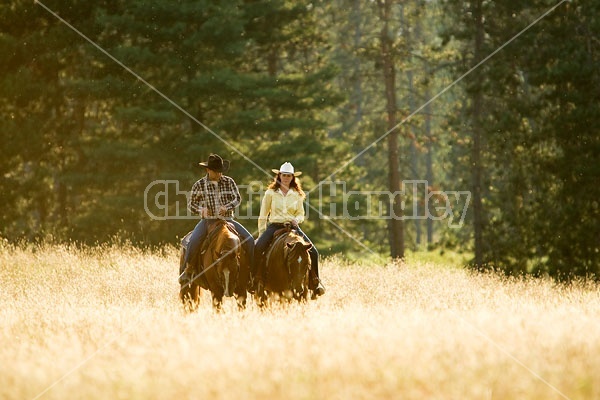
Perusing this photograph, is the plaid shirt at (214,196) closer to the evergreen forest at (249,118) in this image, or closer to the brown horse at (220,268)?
the brown horse at (220,268)

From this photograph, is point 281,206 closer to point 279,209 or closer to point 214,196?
point 279,209

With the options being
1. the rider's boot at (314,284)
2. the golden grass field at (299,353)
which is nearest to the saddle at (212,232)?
the golden grass field at (299,353)

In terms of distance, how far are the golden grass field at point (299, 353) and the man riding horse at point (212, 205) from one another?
0.78 metres

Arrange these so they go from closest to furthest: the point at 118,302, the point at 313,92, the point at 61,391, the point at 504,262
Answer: the point at 61,391 → the point at 118,302 → the point at 504,262 → the point at 313,92

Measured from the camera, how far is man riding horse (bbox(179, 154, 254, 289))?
36.0ft

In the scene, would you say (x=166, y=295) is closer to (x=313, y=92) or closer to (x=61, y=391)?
(x=61, y=391)

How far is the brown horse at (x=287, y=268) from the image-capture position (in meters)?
10.6

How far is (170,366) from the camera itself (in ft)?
21.3

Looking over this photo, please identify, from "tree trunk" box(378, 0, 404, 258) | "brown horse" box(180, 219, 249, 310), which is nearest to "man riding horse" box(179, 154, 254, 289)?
"brown horse" box(180, 219, 249, 310)

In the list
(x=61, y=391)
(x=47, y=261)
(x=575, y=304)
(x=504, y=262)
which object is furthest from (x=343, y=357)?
(x=504, y=262)

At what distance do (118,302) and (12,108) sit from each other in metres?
19.2

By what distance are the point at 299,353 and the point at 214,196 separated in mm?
4778

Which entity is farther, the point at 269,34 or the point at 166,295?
the point at 269,34

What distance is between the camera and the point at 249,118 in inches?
1008
